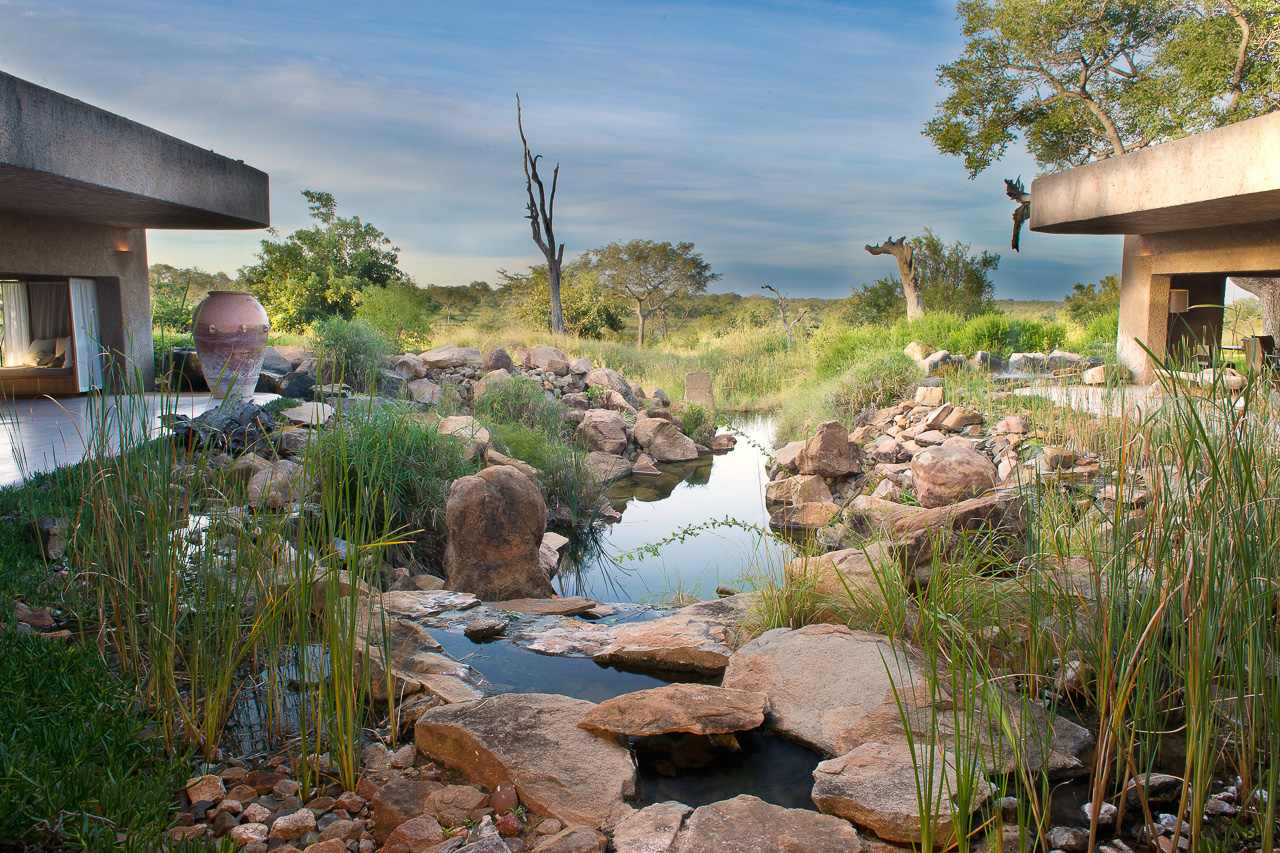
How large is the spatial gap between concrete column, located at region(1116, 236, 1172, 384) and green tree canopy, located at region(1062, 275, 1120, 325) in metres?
12.8

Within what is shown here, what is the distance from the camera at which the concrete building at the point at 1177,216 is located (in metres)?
4.91

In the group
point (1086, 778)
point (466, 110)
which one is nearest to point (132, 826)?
point (1086, 778)

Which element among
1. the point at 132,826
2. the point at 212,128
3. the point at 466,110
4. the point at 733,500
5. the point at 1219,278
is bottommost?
the point at 733,500

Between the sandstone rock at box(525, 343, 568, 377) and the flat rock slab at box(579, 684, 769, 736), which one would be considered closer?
the flat rock slab at box(579, 684, 769, 736)

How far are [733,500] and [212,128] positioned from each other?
1304 centimetres

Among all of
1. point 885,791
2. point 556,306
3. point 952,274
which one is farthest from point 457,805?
point 952,274

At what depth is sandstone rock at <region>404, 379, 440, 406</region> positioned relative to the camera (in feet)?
27.5

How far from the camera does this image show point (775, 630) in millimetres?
3008

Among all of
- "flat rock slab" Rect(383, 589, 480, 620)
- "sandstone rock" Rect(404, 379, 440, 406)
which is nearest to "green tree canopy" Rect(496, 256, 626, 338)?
"sandstone rock" Rect(404, 379, 440, 406)

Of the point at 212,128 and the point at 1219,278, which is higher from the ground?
the point at 212,128

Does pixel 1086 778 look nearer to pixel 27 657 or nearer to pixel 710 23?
pixel 27 657

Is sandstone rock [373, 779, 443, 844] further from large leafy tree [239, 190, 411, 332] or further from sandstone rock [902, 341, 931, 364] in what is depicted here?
large leafy tree [239, 190, 411, 332]

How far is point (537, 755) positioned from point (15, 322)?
9.69 m

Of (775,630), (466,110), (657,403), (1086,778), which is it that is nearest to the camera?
(1086,778)
